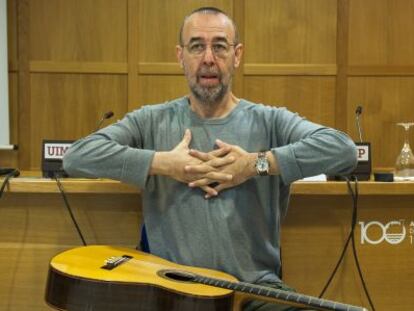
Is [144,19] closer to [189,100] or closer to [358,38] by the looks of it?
[358,38]

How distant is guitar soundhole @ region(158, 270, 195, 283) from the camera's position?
141 centimetres

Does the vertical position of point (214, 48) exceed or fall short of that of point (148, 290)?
it exceeds it

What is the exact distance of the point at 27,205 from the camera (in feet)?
6.08

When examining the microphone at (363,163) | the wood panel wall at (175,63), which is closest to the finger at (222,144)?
the microphone at (363,163)

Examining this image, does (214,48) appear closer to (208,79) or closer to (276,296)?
(208,79)

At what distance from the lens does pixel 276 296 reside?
130 cm

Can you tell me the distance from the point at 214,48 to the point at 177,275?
672 mm

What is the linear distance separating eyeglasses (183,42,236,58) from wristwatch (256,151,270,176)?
344 mm

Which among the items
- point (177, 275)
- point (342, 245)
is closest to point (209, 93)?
point (177, 275)

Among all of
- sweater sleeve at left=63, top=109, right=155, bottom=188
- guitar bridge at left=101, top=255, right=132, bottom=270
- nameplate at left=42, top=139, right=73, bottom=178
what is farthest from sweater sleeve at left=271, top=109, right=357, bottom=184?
nameplate at left=42, top=139, right=73, bottom=178

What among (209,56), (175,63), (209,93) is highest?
(175,63)

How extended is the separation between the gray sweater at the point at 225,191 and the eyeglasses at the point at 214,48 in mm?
170

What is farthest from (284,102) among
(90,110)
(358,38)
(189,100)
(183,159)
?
(183,159)

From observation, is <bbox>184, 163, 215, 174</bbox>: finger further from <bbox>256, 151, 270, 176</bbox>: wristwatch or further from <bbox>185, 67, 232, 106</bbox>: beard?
<bbox>185, 67, 232, 106</bbox>: beard
